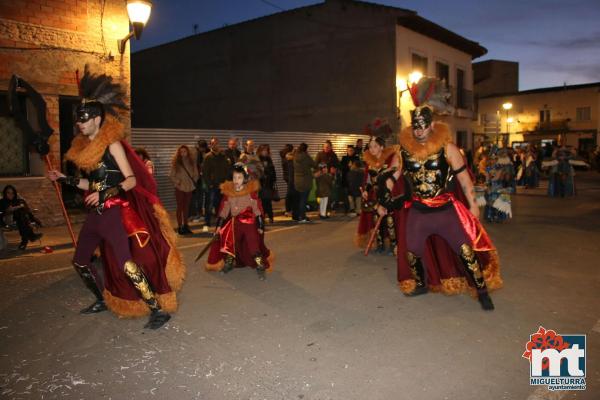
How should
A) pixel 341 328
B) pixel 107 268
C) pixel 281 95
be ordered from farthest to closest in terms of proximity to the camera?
pixel 281 95 → pixel 107 268 → pixel 341 328

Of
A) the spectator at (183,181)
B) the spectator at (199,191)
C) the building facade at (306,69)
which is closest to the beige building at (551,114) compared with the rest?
the building facade at (306,69)

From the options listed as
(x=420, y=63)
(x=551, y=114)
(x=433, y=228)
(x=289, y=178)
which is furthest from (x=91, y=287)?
(x=551, y=114)

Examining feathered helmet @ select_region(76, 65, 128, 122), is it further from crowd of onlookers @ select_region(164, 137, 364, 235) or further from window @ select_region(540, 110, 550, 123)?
window @ select_region(540, 110, 550, 123)

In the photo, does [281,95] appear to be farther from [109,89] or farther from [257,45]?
[109,89]

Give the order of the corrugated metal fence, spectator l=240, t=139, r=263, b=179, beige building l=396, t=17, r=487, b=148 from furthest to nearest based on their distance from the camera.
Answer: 1. beige building l=396, t=17, r=487, b=148
2. the corrugated metal fence
3. spectator l=240, t=139, r=263, b=179

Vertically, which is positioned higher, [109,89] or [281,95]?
[281,95]

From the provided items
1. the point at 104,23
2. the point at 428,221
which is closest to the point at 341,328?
the point at 428,221

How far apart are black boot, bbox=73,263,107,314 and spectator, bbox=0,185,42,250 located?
408cm

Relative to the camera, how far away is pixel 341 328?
174 inches

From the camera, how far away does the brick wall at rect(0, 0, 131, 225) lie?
1002 centimetres

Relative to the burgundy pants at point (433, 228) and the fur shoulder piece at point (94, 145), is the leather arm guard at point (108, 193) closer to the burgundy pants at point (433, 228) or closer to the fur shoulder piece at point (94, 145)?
the fur shoulder piece at point (94, 145)

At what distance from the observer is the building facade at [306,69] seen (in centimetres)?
2209

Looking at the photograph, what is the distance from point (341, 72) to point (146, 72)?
1352 centimetres

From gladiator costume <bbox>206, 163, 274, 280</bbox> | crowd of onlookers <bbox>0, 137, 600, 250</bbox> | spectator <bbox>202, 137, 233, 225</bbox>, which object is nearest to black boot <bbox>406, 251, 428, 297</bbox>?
gladiator costume <bbox>206, 163, 274, 280</bbox>
